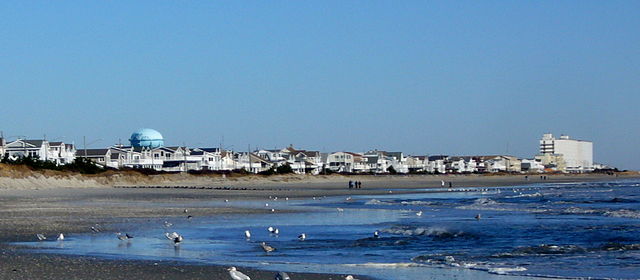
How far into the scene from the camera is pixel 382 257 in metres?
17.6

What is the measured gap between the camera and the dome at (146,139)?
13438 centimetres

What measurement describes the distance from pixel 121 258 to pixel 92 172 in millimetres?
66233

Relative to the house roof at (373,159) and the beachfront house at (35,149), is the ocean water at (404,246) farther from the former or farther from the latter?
the house roof at (373,159)

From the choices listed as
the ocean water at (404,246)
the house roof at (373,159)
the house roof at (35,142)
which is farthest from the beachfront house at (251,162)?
the ocean water at (404,246)

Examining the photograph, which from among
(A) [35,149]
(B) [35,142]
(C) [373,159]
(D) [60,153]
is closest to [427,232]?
(A) [35,149]

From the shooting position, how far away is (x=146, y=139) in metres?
134

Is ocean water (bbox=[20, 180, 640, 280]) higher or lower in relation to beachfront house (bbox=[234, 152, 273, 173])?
lower

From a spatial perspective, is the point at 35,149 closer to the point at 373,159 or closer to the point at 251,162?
the point at 251,162

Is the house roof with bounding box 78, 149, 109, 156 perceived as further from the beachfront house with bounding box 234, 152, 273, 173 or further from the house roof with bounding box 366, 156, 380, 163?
the house roof with bounding box 366, 156, 380, 163

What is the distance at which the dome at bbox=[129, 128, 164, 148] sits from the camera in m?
134

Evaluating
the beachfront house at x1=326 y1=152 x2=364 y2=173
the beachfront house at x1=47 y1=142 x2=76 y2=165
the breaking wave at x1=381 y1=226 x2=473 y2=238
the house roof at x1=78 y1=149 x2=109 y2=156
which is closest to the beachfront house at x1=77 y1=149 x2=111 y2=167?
the house roof at x1=78 y1=149 x2=109 y2=156

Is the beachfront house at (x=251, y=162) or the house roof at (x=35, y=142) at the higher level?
the house roof at (x=35, y=142)

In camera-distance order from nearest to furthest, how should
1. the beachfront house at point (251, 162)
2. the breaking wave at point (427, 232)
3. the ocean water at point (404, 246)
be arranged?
the ocean water at point (404, 246) → the breaking wave at point (427, 232) → the beachfront house at point (251, 162)

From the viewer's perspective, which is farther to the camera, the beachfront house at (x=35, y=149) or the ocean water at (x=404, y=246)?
the beachfront house at (x=35, y=149)
